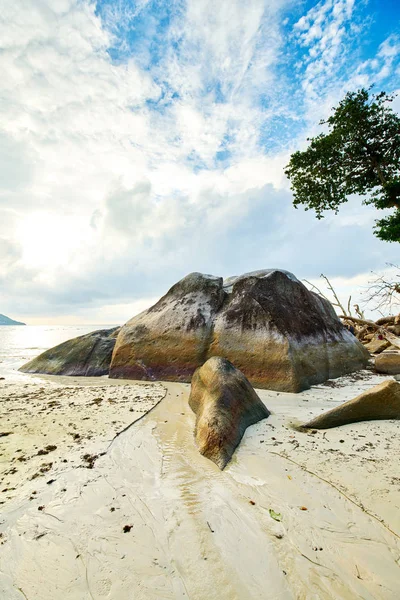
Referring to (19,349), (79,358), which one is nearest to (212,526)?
(79,358)

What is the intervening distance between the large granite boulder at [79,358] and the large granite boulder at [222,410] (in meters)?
5.26

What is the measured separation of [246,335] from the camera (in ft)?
22.8

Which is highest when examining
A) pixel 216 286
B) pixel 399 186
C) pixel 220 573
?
pixel 399 186

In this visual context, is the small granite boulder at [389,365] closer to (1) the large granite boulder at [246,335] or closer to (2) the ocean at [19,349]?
(1) the large granite boulder at [246,335]

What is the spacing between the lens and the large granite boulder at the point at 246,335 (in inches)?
256

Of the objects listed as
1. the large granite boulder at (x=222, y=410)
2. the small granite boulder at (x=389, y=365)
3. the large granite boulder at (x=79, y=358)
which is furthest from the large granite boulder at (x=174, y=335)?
the small granite boulder at (x=389, y=365)

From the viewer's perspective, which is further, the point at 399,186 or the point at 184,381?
the point at 399,186

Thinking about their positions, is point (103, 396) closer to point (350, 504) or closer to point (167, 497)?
point (167, 497)

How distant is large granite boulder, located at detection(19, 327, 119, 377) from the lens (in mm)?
9258

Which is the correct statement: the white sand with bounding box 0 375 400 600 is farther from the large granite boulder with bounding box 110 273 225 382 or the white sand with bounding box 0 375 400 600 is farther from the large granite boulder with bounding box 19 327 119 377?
the large granite boulder with bounding box 19 327 119 377

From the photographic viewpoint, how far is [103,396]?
5.86m

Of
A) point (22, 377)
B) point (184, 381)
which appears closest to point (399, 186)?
point (184, 381)

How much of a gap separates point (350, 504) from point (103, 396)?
4.85 m

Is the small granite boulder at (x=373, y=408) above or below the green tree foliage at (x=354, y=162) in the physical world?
below
